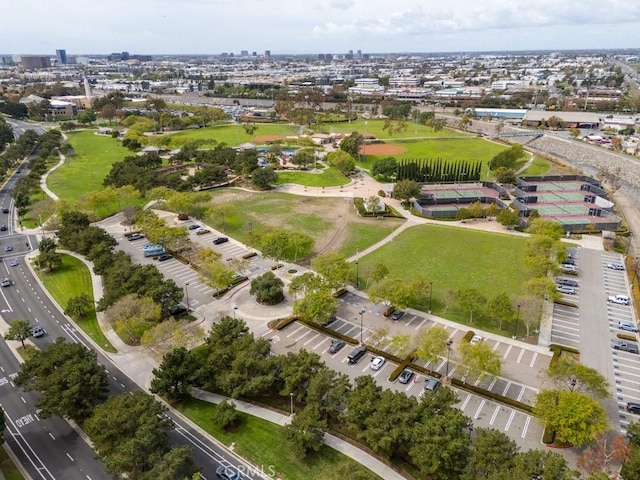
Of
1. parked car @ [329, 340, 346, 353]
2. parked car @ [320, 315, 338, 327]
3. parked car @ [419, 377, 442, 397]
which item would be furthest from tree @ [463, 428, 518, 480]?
parked car @ [320, 315, 338, 327]

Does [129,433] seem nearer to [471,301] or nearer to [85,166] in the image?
[471,301]

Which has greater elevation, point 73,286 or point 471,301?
point 471,301

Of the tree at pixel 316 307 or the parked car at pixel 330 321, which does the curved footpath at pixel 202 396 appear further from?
the parked car at pixel 330 321

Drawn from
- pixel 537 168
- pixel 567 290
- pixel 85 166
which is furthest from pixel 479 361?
pixel 85 166

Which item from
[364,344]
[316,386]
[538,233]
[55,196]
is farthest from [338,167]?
[316,386]

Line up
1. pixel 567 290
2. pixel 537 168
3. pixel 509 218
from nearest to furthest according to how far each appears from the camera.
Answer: pixel 567 290, pixel 509 218, pixel 537 168

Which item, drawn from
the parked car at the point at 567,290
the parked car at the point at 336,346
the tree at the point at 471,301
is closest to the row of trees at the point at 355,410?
the parked car at the point at 336,346

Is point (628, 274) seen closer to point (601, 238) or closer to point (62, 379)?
point (601, 238)
